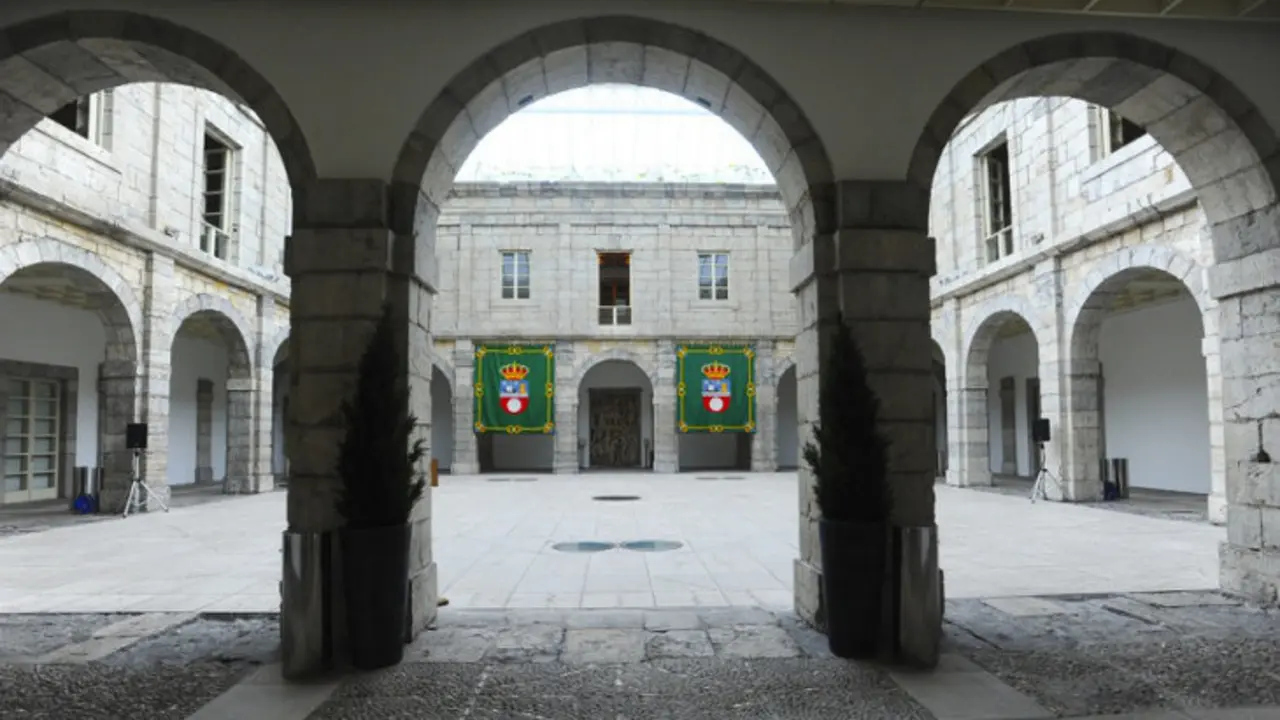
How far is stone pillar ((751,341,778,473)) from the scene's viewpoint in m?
19.8

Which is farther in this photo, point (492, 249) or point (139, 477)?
point (492, 249)

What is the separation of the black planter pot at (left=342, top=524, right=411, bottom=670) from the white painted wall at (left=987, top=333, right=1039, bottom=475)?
15457 mm

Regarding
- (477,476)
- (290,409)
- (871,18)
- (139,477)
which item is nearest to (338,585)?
(290,409)

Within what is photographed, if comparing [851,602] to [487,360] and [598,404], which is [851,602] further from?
[598,404]

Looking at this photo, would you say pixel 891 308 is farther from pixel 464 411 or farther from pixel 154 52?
pixel 464 411

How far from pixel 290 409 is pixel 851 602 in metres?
2.98

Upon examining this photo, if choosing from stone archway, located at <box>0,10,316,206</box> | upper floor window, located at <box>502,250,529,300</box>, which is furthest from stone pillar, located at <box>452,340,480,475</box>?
stone archway, located at <box>0,10,316,206</box>

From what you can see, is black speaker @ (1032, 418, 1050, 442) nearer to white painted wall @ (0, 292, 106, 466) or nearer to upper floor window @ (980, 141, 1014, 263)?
upper floor window @ (980, 141, 1014, 263)

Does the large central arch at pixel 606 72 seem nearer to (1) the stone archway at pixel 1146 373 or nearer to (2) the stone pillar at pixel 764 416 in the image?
(1) the stone archway at pixel 1146 373

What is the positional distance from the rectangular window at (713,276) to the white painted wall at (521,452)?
563cm

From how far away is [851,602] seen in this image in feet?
13.0

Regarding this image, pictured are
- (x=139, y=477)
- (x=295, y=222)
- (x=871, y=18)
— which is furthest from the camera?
(x=139, y=477)

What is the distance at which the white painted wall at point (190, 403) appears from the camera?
15992 millimetres

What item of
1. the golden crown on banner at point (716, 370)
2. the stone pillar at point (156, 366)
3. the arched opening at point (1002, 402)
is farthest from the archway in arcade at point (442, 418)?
the arched opening at point (1002, 402)
